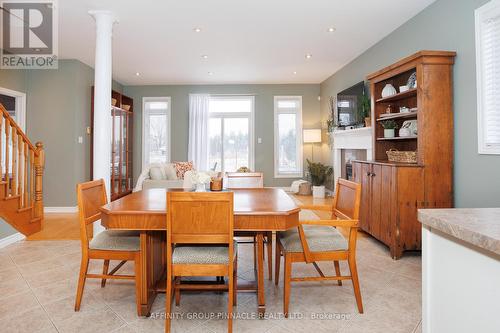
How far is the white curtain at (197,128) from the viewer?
292 inches

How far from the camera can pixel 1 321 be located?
1898 mm

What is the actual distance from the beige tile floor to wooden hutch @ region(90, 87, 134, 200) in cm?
343

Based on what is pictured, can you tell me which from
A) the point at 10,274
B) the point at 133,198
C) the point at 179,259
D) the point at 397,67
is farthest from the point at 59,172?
the point at 397,67

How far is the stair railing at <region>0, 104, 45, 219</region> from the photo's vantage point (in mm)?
3453

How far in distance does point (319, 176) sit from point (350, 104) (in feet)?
6.73

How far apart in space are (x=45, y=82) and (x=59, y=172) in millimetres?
1630

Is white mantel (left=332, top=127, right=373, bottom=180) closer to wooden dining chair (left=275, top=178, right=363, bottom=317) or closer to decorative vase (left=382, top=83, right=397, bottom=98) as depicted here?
decorative vase (left=382, top=83, right=397, bottom=98)

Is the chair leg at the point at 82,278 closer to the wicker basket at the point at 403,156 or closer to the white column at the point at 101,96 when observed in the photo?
the white column at the point at 101,96

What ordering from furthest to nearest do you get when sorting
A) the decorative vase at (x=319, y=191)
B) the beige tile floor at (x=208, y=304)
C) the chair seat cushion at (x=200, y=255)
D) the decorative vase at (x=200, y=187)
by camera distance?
the decorative vase at (x=319, y=191), the decorative vase at (x=200, y=187), the beige tile floor at (x=208, y=304), the chair seat cushion at (x=200, y=255)

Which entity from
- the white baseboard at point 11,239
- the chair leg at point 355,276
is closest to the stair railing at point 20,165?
the white baseboard at point 11,239

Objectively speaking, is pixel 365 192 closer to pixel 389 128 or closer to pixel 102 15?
pixel 389 128

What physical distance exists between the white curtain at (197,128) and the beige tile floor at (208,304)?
4.69 m

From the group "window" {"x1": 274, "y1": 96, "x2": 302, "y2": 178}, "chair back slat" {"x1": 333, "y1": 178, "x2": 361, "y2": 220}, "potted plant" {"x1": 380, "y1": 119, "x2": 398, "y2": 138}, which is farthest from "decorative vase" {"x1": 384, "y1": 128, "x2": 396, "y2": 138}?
"window" {"x1": 274, "y1": 96, "x2": 302, "y2": 178}

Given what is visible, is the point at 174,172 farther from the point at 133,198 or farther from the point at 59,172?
the point at 133,198
